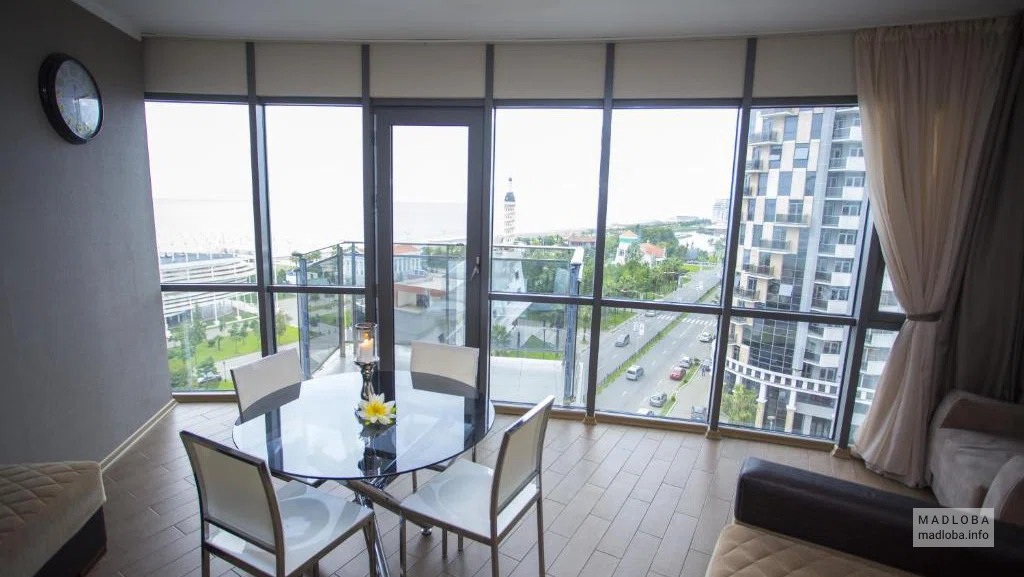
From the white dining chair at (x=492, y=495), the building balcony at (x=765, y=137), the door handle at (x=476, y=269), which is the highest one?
the building balcony at (x=765, y=137)

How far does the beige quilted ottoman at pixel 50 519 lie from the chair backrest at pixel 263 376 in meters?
0.66

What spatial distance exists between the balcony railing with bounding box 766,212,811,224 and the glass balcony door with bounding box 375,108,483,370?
2.06 m

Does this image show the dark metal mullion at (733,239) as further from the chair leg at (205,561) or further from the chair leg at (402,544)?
the chair leg at (205,561)

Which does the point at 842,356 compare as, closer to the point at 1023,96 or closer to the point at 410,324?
the point at 1023,96

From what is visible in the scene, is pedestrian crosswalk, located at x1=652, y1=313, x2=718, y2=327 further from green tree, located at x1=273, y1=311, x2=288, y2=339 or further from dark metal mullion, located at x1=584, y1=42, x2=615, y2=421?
green tree, located at x1=273, y1=311, x2=288, y2=339

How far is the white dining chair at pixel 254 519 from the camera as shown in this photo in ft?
5.23

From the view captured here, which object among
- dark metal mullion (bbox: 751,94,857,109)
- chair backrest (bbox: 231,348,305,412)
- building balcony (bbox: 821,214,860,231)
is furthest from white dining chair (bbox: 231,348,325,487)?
building balcony (bbox: 821,214,860,231)

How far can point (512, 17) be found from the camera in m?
2.88

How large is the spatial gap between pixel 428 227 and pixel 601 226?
1.30 metres

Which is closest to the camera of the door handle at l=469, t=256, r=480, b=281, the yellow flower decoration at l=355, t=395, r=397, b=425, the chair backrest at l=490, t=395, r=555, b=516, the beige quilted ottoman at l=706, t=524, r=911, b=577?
the beige quilted ottoman at l=706, t=524, r=911, b=577

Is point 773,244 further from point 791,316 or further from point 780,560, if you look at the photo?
point 780,560

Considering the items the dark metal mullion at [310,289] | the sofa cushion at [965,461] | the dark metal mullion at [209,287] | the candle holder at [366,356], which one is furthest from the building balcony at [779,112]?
the dark metal mullion at [209,287]

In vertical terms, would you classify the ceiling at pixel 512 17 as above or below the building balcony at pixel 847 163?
above

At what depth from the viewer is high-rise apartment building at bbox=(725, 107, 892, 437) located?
312 cm
